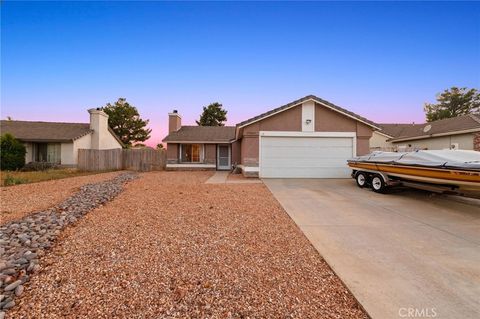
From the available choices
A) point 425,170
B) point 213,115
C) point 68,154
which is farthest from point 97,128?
point 425,170

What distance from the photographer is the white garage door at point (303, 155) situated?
39.4ft

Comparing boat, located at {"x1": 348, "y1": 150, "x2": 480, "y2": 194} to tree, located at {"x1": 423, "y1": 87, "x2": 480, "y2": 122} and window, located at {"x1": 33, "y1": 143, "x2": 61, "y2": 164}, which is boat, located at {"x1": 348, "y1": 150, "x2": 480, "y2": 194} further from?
tree, located at {"x1": 423, "y1": 87, "x2": 480, "y2": 122}

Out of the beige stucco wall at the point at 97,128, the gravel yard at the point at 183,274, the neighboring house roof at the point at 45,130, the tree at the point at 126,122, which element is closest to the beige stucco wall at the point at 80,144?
the beige stucco wall at the point at 97,128

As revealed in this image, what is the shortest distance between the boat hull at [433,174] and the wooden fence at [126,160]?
635 inches

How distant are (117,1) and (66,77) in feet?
27.1

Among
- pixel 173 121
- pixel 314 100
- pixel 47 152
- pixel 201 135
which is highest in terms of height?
pixel 173 121

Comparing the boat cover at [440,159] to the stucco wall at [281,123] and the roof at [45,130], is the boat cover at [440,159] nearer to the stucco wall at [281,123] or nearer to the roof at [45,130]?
the stucco wall at [281,123]

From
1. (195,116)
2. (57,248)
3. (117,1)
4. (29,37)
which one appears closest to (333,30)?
(117,1)

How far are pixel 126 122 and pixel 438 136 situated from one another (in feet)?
131

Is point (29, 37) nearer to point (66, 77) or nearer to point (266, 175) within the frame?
point (66, 77)

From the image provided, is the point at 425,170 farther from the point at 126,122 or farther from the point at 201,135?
the point at 126,122

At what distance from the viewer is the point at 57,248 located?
3.35 metres

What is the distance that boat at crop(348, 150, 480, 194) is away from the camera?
573 cm

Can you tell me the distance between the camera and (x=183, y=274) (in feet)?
8.77
